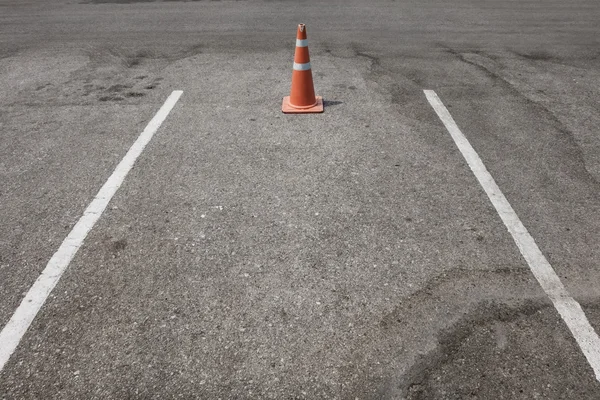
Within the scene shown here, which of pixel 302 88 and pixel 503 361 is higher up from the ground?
pixel 302 88

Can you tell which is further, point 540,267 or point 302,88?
point 302,88

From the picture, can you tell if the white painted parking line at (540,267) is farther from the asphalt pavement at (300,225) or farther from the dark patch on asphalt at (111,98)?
the dark patch on asphalt at (111,98)

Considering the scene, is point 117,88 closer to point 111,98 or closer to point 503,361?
point 111,98

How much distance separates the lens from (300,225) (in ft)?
12.6

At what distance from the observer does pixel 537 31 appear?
9086mm

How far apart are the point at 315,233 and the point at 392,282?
75 centimetres

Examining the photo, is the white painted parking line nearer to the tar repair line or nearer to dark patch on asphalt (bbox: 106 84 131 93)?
the tar repair line

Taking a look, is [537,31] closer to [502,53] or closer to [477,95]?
[502,53]

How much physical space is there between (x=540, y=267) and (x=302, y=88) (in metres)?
3.34

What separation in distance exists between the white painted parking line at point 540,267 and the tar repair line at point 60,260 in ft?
10.3

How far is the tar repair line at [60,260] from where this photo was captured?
2908 millimetres

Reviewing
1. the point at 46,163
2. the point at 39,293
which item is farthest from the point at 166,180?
the point at 39,293

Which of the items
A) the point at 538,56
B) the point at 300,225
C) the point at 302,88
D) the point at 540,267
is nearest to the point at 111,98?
the point at 302,88

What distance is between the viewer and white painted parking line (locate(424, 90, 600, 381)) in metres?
2.83
